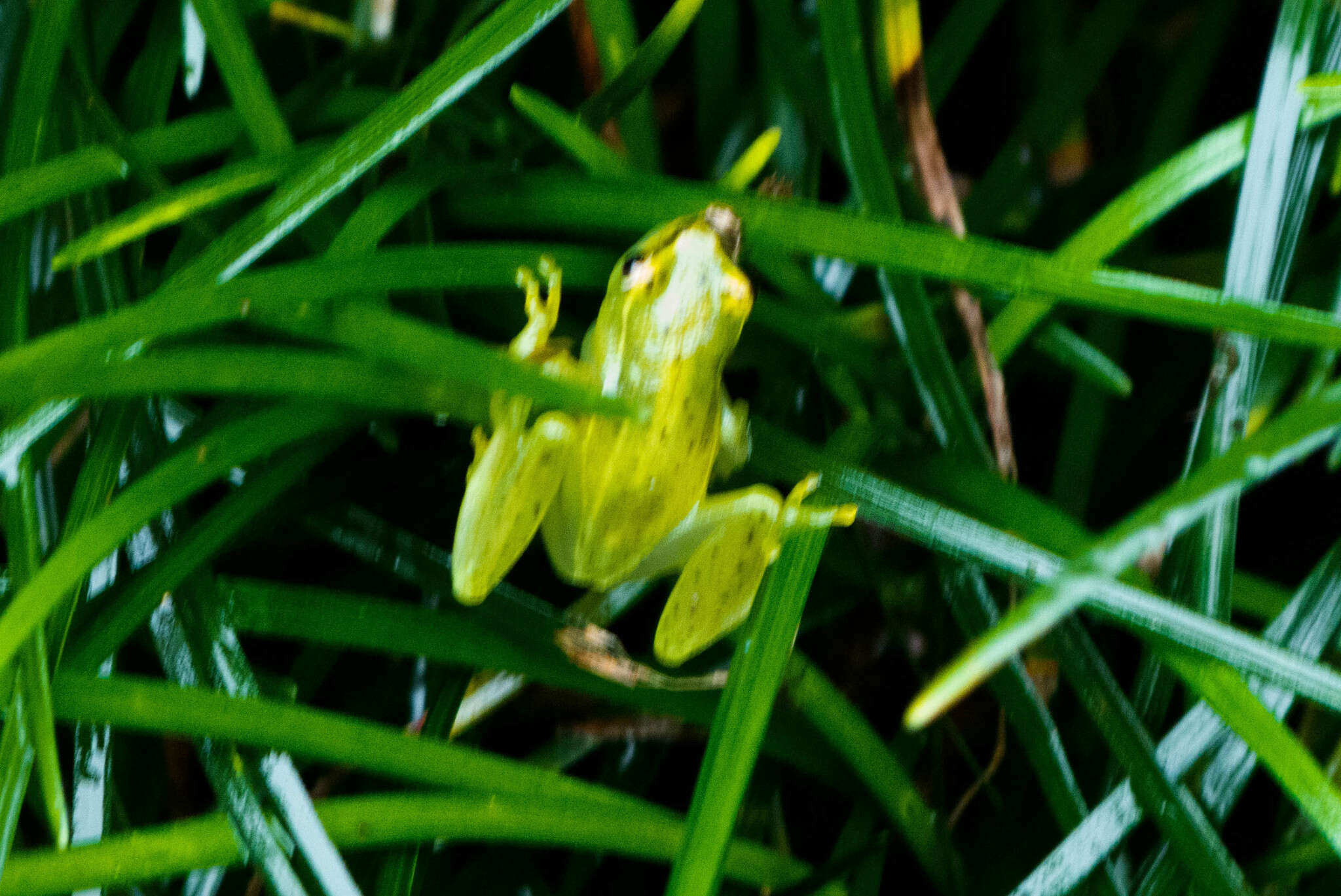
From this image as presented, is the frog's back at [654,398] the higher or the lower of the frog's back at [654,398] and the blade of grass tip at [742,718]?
the higher

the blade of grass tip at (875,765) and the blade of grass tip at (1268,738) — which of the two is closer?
the blade of grass tip at (1268,738)

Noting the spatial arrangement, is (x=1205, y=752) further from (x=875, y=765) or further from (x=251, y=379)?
(x=251, y=379)

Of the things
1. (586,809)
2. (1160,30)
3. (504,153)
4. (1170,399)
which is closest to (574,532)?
(586,809)

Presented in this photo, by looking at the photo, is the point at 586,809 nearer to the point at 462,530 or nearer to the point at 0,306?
the point at 462,530

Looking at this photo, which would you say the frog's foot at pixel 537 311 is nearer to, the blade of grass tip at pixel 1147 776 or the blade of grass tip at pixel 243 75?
the blade of grass tip at pixel 243 75

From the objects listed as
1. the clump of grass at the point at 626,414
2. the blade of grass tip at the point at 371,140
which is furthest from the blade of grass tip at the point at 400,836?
the blade of grass tip at the point at 371,140

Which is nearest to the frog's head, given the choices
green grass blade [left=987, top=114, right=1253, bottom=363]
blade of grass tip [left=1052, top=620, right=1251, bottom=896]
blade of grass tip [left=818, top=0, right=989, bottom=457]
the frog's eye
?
the frog's eye
